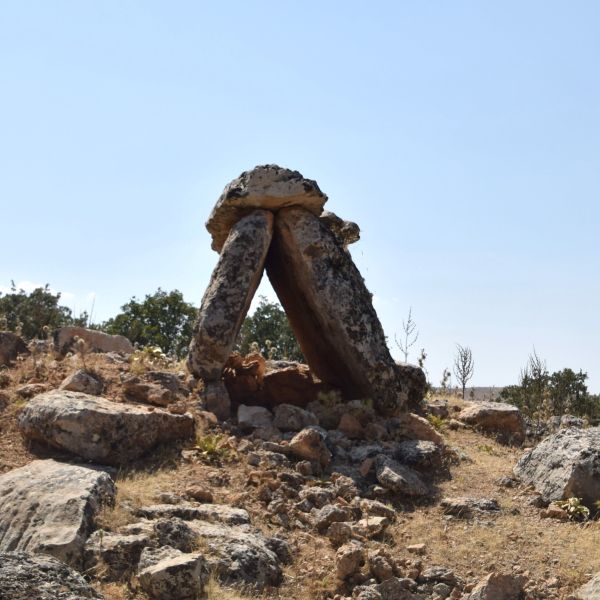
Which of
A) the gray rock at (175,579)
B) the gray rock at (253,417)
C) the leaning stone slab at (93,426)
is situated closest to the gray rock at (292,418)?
the gray rock at (253,417)

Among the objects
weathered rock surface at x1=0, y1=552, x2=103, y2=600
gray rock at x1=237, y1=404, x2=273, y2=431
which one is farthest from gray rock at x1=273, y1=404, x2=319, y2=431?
weathered rock surface at x1=0, y1=552, x2=103, y2=600

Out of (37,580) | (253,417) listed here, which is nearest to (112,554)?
(37,580)

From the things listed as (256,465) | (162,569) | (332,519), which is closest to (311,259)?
(256,465)

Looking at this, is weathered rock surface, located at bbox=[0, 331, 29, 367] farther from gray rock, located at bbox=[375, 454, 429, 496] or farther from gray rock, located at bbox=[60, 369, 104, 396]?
gray rock, located at bbox=[375, 454, 429, 496]

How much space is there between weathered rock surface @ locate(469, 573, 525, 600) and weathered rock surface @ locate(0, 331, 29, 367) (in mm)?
7422

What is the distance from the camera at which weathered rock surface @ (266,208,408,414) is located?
37.6 feet

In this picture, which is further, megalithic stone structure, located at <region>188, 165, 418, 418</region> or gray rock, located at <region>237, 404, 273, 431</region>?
megalithic stone structure, located at <region>188, 165, 418, 418</region>

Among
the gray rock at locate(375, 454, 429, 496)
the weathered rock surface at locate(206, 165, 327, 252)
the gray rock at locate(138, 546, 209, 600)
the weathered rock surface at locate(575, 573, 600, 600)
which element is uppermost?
the weathered rock surface at locate(206, 165, 327, 252)

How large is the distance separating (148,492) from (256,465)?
4.82ft

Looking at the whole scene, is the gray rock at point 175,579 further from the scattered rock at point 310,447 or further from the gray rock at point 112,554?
the scattered rock at point 310,447

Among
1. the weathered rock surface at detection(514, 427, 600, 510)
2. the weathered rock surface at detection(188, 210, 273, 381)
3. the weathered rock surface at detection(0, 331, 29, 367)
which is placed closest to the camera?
the weathered rock surface at detection(514, 427, 600, 510)

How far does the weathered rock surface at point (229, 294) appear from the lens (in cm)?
1126

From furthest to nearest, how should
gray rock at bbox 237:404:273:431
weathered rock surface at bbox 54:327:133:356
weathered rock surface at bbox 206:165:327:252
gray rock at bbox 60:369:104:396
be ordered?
1. weathered rock surface at bbox 54:327:133:356
2. weathered rock surface at bbox 206:165:327:252
3. gray rock at bbox 237:404:273:431
4. gray rock at bbox 60:369:104:396

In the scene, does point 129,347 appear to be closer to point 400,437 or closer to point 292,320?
point 292,320
